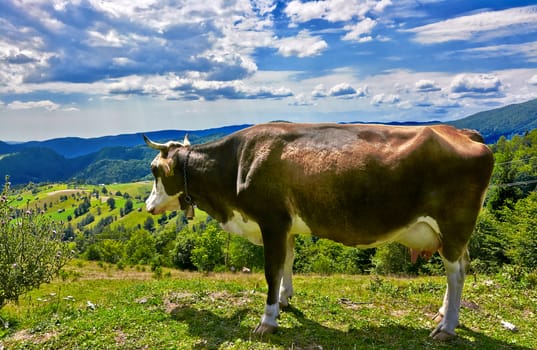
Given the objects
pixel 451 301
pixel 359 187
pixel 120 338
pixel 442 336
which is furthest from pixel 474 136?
pixel 120 338

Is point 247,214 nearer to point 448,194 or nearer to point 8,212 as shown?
point 448,194

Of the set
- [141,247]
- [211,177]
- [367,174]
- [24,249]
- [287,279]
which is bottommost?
[141,247]

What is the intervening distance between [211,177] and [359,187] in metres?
3.41

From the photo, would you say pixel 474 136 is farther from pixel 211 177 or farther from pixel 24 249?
pixel 24 249

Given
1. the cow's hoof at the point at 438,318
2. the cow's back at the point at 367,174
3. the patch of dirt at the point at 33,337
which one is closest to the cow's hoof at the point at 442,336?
the cow's hoof at the point at 438,318

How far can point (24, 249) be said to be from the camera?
11.5 meters

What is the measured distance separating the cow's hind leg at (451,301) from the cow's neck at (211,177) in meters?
4.54

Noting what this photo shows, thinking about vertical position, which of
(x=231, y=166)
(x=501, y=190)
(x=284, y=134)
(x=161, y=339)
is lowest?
(x=501, y=190)

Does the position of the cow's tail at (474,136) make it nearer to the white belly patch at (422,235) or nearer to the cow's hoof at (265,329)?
the white belly patch at (422,235)

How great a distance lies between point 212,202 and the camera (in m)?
9.51

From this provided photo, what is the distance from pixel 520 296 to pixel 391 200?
21.0 feet

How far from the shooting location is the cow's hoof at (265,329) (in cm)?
816

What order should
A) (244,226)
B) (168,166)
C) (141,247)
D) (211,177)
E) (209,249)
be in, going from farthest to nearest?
1. (141,247)
2. (209,249)
3. (168,166)
4. (211,177)
5. (244,226)

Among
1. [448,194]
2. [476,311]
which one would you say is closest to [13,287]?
[448,194]
